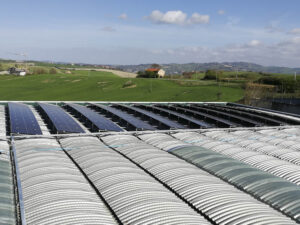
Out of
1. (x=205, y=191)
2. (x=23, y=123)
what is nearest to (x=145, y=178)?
(x=205, y=191)

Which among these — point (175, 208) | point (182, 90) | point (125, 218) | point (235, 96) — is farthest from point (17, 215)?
point (182, 90)

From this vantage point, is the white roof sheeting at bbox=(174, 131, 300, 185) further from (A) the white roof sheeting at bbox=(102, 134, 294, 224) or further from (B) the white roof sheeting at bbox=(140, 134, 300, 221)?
(A) the white roof sheeting at bbox=(102, 134, 294, 224)

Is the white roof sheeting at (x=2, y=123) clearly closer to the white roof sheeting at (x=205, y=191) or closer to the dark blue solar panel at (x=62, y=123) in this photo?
the dark blue solar panel at (x=62, y=123)

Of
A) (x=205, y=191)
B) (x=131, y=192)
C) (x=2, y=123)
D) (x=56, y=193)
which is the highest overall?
(x=2, y=123)

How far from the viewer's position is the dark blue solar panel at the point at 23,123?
23922 mm

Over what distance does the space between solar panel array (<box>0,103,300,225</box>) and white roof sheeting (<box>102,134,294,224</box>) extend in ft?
0.15

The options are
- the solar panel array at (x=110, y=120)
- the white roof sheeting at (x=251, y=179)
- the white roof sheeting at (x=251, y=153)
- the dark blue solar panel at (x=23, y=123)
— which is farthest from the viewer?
the solar panel array at (x=110, y=120)

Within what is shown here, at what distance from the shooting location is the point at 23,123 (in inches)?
1033

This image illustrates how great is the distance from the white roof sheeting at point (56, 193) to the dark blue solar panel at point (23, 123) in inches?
186

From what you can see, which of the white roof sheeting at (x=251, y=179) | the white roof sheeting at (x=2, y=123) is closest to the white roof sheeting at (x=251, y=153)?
the white roof sheeting at (x=251, y=179)

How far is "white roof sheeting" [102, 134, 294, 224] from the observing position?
40.7 ft

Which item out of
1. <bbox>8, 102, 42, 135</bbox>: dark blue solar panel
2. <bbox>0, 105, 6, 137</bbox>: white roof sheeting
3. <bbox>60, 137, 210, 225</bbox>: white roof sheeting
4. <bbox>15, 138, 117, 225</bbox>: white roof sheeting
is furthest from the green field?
<bbox>15, 138, 117, 225</bbox>: white roof sheeting

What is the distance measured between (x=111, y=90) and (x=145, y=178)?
94.1m

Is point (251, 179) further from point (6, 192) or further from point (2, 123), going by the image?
point (2, 123)
